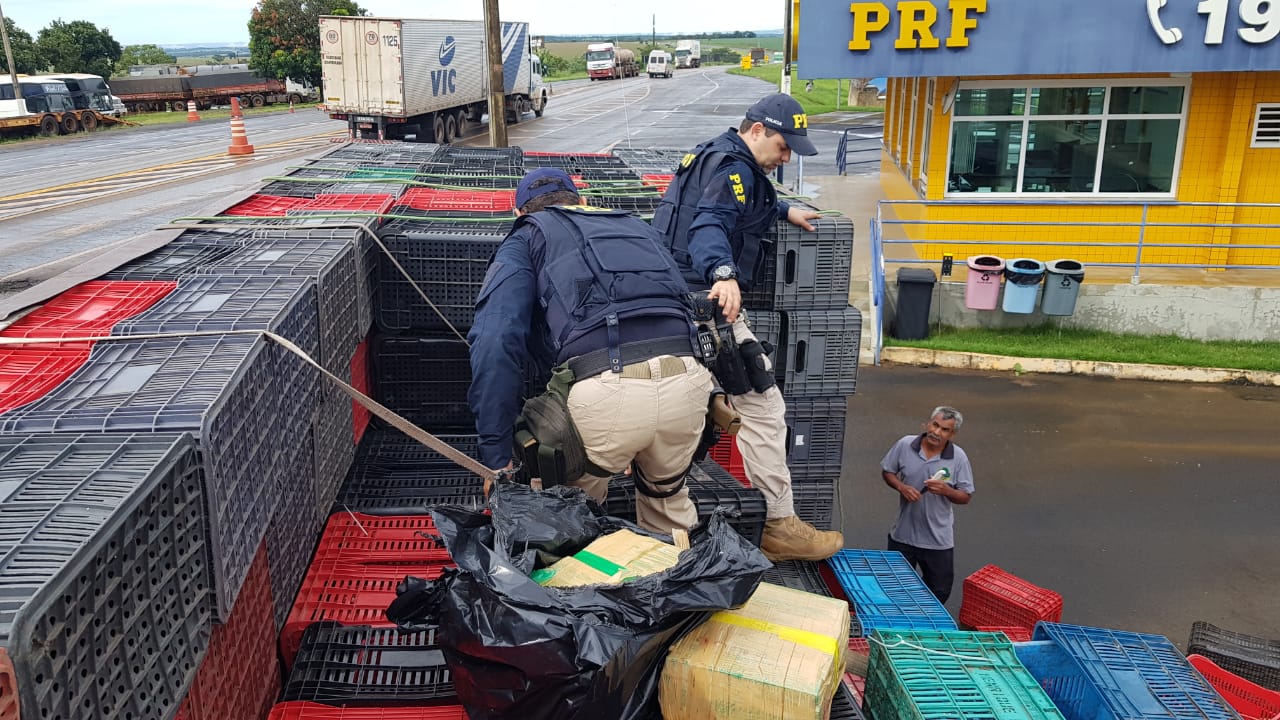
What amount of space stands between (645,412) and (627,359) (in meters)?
0.21

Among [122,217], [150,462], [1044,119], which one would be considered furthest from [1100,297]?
[122,217]

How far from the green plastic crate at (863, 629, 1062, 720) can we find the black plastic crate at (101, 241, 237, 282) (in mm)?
3344

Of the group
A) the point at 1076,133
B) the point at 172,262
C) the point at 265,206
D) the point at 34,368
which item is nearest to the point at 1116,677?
the point at 34,368

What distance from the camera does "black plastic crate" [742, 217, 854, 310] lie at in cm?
532

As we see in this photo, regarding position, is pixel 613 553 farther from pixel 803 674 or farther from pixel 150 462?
pixel 150 462

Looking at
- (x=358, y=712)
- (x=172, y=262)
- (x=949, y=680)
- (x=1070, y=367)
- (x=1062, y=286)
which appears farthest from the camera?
(x=1062, y=286)

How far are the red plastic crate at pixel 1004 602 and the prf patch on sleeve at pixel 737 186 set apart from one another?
2657 mm

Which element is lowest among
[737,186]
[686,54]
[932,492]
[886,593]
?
[886,593]

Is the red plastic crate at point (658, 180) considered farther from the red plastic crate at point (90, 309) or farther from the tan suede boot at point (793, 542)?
the red plastic crate at point (90, 309)

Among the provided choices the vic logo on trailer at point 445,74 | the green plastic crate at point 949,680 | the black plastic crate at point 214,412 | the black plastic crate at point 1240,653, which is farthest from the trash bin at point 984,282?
the vic logo on trailer at point 445,74

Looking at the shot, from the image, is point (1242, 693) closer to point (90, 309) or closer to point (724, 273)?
point (724, 273)

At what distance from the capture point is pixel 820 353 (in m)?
5.46

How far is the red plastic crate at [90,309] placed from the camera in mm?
3420

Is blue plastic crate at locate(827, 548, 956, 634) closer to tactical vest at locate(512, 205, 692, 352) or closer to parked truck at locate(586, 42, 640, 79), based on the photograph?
tactical vest at locate(512, 205, 692, 352)
